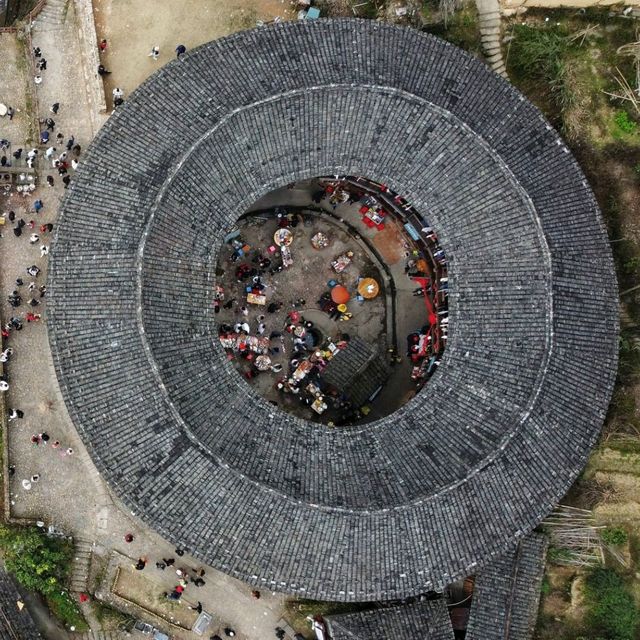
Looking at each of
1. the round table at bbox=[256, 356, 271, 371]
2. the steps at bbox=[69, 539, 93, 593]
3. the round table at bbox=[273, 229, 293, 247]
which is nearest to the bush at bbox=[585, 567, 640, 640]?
the round table at bbox=[256, 356, 271, 371]

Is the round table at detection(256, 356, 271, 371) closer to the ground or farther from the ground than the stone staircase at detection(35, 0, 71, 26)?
closer to the ground

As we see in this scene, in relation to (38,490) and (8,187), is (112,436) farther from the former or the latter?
(8,187)

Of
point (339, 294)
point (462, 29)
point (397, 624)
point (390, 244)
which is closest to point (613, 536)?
point (397, 624)

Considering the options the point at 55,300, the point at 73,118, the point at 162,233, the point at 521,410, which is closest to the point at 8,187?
the point at 73,118

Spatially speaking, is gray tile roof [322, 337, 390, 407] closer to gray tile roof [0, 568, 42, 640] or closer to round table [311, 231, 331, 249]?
round table [311, 231, 331, 249]

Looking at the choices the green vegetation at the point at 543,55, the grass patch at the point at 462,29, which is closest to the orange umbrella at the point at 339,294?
the grass patch at the point at 462,29
